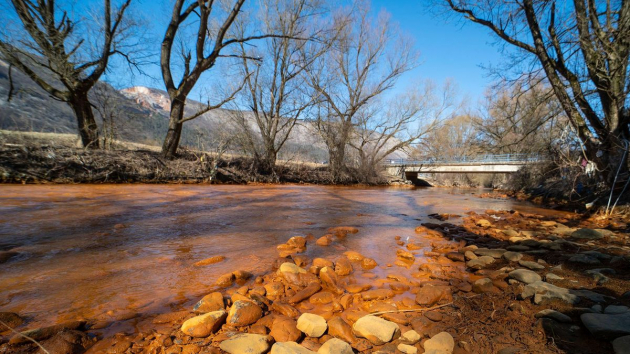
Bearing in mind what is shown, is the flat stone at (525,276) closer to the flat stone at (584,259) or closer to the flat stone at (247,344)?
the flat stone at (584,259)

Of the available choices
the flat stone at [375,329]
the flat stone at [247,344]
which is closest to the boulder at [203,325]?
the flat stone at [247,344]

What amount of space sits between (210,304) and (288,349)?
66cm

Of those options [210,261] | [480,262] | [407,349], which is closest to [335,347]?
[407,349]

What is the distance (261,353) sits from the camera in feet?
4.09

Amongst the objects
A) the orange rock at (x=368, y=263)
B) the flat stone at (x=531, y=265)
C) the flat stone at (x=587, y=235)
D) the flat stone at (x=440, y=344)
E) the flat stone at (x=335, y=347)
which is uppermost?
the flat stone at (x=587, y=235)

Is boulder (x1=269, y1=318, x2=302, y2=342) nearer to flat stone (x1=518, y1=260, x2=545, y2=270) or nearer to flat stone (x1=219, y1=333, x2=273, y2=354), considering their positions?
flat stone (x1=219, y1=333, x2=273, y2=354)

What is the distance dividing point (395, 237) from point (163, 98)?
158m

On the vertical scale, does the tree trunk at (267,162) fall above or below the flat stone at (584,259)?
above

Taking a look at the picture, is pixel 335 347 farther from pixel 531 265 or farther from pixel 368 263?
pixel 531 265

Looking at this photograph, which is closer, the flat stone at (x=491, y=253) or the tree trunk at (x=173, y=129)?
the flat stone at (x=491, y=253)

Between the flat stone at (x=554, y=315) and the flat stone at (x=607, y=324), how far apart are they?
0.07 m

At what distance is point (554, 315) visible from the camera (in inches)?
57.8

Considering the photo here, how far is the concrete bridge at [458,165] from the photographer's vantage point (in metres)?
23.8

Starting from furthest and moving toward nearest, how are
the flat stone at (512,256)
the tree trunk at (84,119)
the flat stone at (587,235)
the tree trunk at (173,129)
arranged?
the tree trunk at (173,129) → the tree trunk at (84,119) → the flat stone at (587,235) → the flat stone at (512,256)
